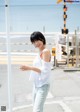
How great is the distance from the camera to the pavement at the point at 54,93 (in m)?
6.75

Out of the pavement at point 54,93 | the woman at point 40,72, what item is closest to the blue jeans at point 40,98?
the woman at point 40,72

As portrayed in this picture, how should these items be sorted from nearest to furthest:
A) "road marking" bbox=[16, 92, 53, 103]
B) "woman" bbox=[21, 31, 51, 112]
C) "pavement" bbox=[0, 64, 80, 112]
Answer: "woman" bbox=[21, 31, 51, 112]
"pavement" bbox=[0, 64, 80, 112]
"road marking" bbox=[16, 92, 53, 103]

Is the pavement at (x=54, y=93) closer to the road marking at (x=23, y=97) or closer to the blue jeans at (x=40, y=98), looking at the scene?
the road marking at (x=23, y=97)

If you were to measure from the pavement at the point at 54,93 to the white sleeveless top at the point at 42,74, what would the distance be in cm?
55

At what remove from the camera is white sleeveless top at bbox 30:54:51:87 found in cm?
466

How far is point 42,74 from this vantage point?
4.68 m

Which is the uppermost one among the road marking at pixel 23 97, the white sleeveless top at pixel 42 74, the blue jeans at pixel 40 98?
the white sleeveless top at pixel 42 74

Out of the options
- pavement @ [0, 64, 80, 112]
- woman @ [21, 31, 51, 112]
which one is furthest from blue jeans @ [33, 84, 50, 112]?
pavement @ [0, 64, 80, 112]

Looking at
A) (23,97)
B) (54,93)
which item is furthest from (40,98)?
(54,93)

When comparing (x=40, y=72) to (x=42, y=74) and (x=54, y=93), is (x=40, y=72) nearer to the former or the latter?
(x=42, y=74)

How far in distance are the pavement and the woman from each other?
1.84ft

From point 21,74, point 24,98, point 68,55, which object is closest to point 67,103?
point 24,98

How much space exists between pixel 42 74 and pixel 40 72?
0.04m

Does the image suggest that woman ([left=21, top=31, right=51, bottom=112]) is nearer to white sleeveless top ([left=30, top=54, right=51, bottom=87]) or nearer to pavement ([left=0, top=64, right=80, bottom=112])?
white sleeveless top ([left=30, top=54, right=51, bottom=87])
